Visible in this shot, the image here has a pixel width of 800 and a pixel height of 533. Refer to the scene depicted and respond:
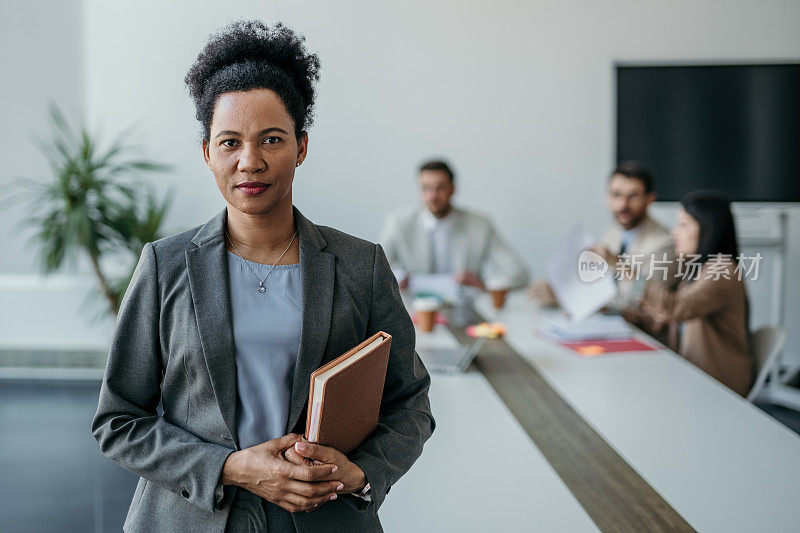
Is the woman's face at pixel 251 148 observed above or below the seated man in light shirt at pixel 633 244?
above

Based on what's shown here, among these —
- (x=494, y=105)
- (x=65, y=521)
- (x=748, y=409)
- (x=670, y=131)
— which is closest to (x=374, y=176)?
(x=494, y=105)

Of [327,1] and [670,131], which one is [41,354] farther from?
[670,131]

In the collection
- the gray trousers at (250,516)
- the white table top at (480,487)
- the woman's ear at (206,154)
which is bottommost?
the white table top at (480,487)

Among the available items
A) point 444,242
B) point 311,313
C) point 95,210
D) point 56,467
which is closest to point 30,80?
point 95,210

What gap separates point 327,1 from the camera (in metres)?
2.12

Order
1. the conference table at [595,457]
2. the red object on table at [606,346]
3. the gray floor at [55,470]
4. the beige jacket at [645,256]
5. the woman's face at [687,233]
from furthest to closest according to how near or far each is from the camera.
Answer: the beige jacket at [645,256]
the woman's face at [687,233]
the gray floor at [55,470]
the red object on table at [606,346]
the conference table at [595,457]

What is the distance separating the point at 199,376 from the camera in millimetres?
990

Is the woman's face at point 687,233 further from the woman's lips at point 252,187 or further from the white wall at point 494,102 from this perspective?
the woman's lips at point 252,187

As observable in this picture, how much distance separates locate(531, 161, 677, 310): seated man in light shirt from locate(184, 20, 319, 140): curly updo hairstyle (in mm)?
1930

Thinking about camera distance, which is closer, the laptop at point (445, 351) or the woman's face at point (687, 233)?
the laptop at point (445, 351)

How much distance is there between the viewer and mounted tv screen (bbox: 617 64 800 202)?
4016 mm

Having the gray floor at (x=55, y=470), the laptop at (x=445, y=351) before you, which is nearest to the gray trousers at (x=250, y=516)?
the laptop at (x=445, y=351)

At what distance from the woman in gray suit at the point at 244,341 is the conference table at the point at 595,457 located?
457mm

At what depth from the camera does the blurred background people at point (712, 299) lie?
8.80 feet
